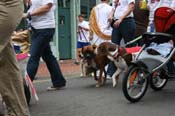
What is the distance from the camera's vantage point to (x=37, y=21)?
7699 mm

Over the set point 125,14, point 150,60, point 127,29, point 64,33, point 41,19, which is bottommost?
point 64,33

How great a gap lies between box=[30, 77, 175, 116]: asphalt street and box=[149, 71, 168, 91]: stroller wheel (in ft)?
0.31

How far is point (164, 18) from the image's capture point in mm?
6855

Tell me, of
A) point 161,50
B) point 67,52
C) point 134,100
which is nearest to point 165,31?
point 161,50

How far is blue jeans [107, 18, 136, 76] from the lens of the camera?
877 centimetres

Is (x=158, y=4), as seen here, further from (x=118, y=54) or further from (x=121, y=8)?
(x=121, y=8)

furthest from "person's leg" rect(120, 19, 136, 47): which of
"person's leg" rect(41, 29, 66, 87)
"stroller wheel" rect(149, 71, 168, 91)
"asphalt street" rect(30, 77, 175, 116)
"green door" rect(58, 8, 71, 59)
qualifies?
"green door" rect(58, 8, 71, 59)

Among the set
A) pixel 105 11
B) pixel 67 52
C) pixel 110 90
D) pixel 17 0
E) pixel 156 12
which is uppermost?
pixel 17 0

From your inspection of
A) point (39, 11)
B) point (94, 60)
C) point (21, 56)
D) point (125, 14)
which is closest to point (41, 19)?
point (39, 11)

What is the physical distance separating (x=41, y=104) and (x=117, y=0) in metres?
2.87

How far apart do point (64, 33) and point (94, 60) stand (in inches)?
438

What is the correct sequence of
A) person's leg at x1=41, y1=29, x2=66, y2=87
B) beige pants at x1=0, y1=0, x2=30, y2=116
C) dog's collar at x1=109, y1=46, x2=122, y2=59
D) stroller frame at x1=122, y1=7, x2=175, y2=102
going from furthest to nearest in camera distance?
1. person's leg at x1=41, y1=29, x2=66, y2=87
2. dog's collar at x1=109, y1=46, x2=122, y2=59
3. stroller frame at x1=122, y1=7, x2=175, y2=102
4. beige pants at x1=0, y1=0, x2=30, y2=116

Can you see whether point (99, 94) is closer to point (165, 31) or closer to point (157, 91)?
point (157, 91)

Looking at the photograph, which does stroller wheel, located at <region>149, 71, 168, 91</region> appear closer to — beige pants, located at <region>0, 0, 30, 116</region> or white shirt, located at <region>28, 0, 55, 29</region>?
white shirt, located at <region>28, 0, 55, 29</region>
